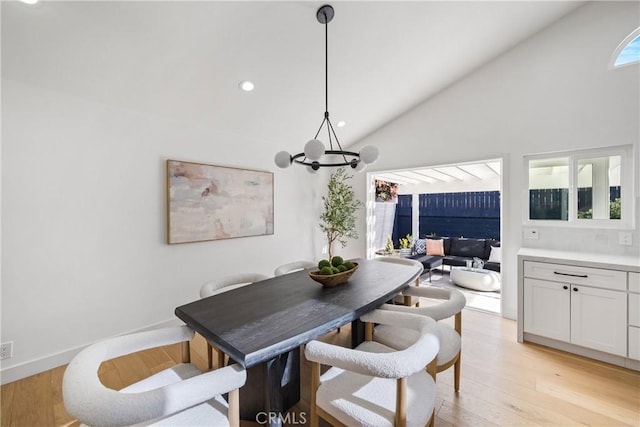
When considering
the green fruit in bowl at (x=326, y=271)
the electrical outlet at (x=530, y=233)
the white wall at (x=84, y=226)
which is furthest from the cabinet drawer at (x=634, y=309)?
the white wall at (x=84, y=226)

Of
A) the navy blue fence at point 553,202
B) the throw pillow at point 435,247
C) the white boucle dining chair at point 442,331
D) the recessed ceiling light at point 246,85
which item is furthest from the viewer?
the throw pillow at point 435,247

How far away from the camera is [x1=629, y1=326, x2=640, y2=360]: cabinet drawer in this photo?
2.07 m

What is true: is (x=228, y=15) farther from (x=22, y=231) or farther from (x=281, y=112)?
(x=22, y=231)

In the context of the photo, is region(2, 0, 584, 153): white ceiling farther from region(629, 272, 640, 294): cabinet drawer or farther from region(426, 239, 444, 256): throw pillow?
region(426, 239, 444, 256): throw pillow

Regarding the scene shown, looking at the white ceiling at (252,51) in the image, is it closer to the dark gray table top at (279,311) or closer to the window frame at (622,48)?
the window frame at (622,48)

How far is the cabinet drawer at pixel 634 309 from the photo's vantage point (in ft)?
6.78

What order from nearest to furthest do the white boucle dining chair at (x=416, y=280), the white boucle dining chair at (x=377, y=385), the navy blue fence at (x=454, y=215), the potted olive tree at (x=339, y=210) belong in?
the white boucle dining chair at (x=377, y=385) < the white boucle dining chair at (x=416, y=280) < the potted olive tree at (x=339, y=210) < the navy blue fence at (x=454, y=215)

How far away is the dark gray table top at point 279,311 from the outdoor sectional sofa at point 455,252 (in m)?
3.48

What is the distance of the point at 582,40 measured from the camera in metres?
2.66

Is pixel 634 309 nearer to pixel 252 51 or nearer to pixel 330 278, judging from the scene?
pixel 330 278

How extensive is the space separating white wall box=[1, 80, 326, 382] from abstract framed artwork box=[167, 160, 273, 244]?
12 cm

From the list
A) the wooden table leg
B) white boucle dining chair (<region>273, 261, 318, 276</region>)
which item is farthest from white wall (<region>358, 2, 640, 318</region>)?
the wooden table leg

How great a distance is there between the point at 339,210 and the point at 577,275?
2848 mm

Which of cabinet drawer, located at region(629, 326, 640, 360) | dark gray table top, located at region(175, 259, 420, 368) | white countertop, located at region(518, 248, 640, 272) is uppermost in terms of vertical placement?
white countertop, located at region(518, 248, 640, 272)
